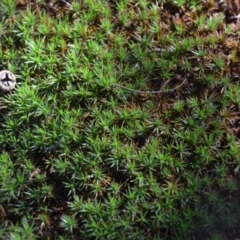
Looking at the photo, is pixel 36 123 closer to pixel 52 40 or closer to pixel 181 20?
pixel 52 40

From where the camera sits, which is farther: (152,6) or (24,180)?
(152,6)

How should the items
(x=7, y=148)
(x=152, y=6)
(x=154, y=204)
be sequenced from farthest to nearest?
(x=152, y=6), (x=7, y=148), (x=154, y=204)

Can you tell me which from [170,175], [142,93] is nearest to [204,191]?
[170,175]

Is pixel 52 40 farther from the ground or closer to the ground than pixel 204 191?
farther from the ground

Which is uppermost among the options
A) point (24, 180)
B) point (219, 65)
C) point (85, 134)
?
point (219, 65)

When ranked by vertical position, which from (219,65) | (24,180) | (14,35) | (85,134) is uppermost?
(219,65)

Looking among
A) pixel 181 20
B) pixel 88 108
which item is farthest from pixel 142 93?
pixel 181 20

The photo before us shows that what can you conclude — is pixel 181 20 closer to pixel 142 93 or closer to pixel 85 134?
pixel 142 93

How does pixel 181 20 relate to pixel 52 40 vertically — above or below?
above

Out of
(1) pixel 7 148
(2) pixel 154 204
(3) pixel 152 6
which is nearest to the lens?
(2) pixel 154 204
